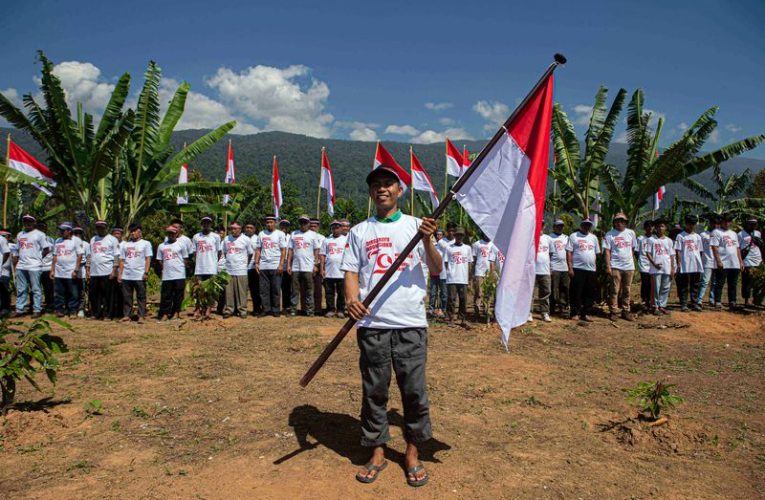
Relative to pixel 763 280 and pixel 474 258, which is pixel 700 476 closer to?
pixel 474 258

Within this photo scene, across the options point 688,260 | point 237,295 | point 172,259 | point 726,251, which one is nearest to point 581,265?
point 688,260

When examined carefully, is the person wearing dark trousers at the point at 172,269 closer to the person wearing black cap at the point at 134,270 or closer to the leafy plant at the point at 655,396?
the person wearing black cap at the point at 134,270

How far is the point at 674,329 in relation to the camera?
360 inches

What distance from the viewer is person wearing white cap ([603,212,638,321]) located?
9.66 metres

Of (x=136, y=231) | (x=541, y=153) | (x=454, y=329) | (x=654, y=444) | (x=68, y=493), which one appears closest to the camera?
(x=68, y=493)

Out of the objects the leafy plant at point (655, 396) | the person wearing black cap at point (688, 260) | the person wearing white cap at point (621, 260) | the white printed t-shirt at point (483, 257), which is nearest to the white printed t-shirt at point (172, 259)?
the white printed t-shirt at point (483, 257)

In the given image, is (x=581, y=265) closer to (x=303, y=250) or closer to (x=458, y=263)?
(x=458, y=263)

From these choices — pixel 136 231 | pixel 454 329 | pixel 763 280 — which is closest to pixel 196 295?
pixel 136 231

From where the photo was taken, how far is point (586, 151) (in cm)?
1170

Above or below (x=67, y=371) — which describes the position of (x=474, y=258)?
above

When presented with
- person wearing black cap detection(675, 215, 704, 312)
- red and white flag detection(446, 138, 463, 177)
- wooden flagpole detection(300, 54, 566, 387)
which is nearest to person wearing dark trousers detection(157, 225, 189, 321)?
wooden flagpole detection(300, 54, 566, 387)

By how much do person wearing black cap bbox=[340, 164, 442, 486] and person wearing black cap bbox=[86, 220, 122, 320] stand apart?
27.1ft

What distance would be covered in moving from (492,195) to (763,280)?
10702mm

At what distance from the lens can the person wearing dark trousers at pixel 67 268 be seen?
9.82 m
